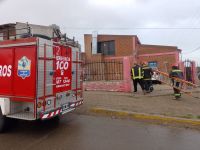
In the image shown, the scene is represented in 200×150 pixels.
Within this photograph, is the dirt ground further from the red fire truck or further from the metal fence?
the metal fence

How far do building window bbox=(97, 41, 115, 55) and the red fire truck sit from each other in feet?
75.6

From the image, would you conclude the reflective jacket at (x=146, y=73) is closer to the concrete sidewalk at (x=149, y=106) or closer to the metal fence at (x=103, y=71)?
the concrete sidewalk at (x=149, y=106)

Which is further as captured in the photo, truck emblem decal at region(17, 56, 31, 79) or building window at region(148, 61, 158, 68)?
building window at region(148, 61, 158, 68)

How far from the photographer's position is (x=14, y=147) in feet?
16.4

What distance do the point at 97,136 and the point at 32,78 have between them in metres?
2.22

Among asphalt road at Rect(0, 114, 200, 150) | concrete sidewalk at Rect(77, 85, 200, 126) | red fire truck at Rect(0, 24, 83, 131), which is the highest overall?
red fire truck at Rect(0, 24, 83, 131)

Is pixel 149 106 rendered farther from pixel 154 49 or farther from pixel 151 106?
pixel 154 49

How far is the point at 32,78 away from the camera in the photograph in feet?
17.5

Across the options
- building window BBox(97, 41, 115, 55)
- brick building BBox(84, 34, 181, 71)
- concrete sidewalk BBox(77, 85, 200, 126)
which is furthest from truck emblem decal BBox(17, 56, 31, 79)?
building window BBox(97, 41, 115, 55)

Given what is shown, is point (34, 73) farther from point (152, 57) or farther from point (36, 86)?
point (152, 57)

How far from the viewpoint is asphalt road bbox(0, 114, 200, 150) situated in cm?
499

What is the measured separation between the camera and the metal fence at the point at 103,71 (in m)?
13.8

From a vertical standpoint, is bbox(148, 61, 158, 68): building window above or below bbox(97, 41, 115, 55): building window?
below

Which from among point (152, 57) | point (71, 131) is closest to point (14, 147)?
point (71, 131)
